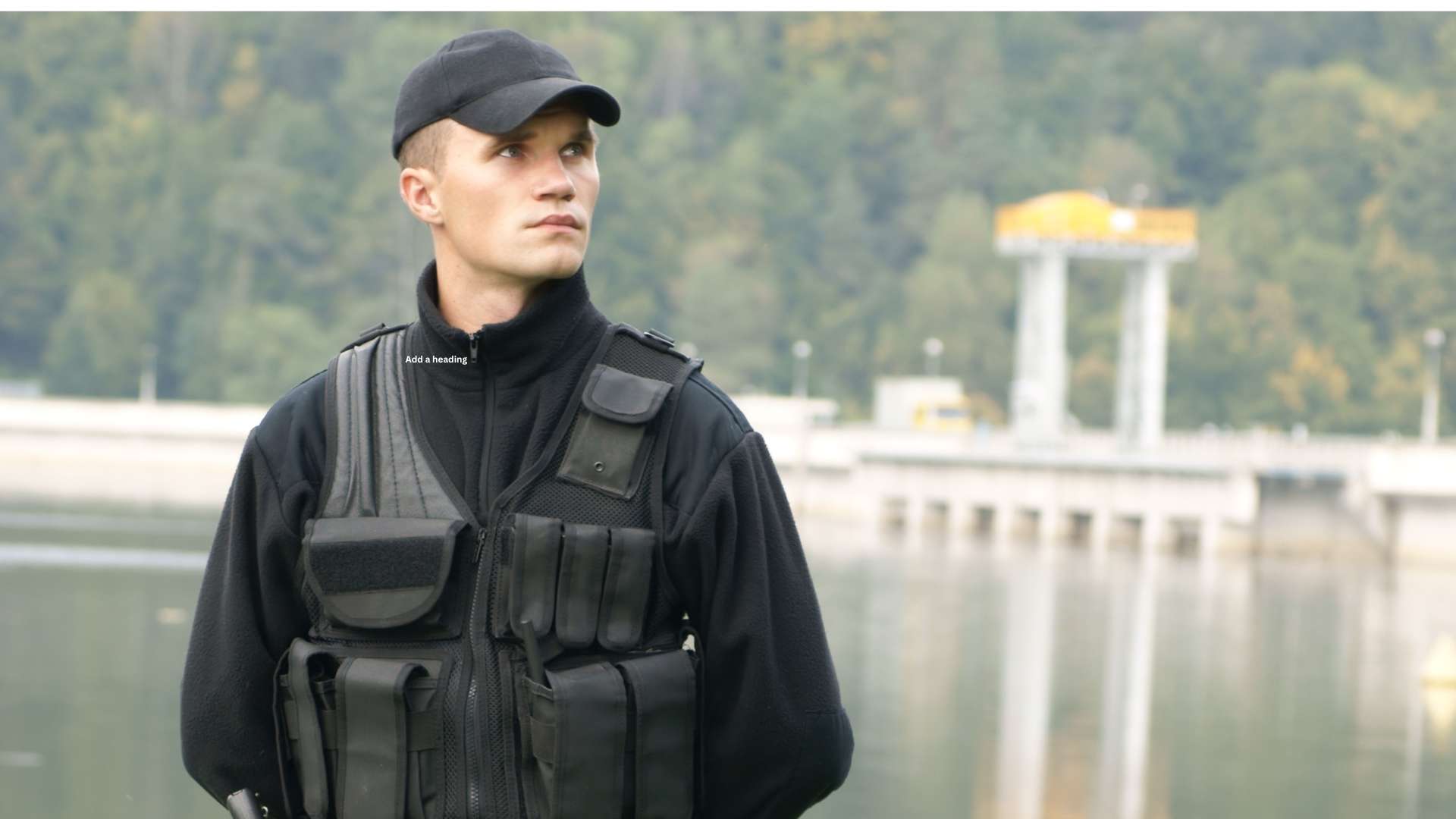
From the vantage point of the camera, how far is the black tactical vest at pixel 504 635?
10.4ft

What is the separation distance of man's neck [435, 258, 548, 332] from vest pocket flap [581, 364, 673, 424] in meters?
0.15

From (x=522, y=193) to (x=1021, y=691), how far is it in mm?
22118

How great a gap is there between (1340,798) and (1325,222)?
250ft

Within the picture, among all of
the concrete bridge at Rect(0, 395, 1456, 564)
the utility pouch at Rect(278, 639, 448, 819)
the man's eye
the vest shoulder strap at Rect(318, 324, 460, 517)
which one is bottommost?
the concrete bridge at Rect(0, 395, 1456, 564)

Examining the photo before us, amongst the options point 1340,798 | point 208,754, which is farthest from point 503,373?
point 1340,798

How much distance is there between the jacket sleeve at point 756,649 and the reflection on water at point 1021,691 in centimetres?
1186

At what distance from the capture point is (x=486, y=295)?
329 centimetres

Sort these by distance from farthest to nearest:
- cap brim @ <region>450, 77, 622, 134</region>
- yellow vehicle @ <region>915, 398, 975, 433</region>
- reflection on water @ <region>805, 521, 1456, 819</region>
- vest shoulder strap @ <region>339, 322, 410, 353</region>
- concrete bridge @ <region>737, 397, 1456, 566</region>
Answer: yellow vehicle @ <region>915, 398, 975, 433</region>
concrete bridge @ <region>737, 397, 1456, 566</region>
reflection on water @ <region>805, 521, 1456, 819</region>
vest shoulder strap @ <region>339, 322, 410, 353</region>
cap brim @ <region>450, 77, 622, 134</region>

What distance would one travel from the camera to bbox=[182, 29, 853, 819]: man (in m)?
3.17

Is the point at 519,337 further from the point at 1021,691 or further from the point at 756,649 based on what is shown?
the point at 1021,691

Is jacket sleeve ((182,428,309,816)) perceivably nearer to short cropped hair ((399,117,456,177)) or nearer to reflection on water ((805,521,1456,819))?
short cropped hair ((399,117,456,177))

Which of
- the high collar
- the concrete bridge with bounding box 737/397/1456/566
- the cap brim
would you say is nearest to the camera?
the cap brim

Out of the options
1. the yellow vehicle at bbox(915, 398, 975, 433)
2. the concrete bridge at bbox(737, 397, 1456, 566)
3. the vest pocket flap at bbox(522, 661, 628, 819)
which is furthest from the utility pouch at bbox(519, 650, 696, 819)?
the yellow vehicle at bbox(915, 398, 975, 433)

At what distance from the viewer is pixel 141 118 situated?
99.7m
